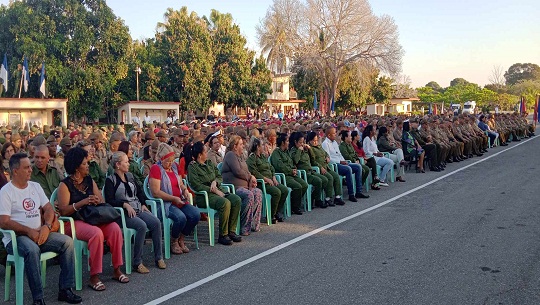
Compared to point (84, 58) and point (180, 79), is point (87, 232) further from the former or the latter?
point (180, 79)

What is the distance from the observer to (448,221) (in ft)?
27.7

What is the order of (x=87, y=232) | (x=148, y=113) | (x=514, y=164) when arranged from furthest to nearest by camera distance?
(x=148, y=113) < (x=514, y=164) < (x=87, y=232)

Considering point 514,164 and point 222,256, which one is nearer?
point 222,256

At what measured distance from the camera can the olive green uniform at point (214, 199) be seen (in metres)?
7.34

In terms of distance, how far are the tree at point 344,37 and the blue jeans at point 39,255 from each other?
4479cm

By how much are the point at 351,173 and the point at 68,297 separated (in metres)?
6.98

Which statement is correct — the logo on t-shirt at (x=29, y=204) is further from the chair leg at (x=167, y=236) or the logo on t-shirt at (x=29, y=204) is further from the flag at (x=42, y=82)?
the flag at (x=42, y=82)

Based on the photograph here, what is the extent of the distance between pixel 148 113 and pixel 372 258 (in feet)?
115

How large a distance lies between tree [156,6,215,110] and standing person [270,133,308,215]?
107ft

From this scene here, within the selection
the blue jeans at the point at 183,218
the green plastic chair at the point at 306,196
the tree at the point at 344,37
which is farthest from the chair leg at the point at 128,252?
the tree at the point at 344,37

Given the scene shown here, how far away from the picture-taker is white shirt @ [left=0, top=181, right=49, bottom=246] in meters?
5.09

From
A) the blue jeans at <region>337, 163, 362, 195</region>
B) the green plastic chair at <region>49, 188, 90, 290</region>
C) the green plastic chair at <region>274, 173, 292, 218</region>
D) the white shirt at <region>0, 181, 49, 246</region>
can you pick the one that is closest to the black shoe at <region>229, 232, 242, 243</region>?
the green plastic chair at <region>274, 173, 292, 218</region>

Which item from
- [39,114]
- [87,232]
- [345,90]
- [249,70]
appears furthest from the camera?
[345,90]

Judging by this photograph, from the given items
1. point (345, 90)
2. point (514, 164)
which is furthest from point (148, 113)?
point (514, 164)
